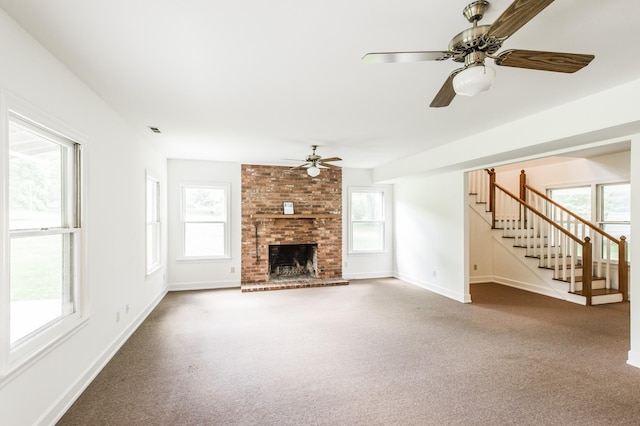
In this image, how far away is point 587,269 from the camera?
4.89 meters

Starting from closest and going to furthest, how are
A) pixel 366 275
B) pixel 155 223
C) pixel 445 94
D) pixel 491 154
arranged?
pixel 445 94 < pixel 491 154 < pixel 155 223 < pixel 366 275

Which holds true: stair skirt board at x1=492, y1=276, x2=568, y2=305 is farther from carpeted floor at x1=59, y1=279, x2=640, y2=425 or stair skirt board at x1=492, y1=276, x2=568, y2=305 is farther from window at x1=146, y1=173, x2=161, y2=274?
window at x1=146, y1=173, x2=161, y2=274

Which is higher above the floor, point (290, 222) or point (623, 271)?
point (290, 222)

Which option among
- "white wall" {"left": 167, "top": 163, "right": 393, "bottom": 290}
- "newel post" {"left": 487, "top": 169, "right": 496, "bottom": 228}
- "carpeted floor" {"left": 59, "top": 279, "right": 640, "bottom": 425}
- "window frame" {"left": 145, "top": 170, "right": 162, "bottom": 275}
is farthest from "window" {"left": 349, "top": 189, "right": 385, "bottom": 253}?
"window frame" {"left": 145, "top": 170, "right": 162, "bottom": 275}

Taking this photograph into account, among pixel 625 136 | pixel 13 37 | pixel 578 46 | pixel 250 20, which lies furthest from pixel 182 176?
pixel 625 136

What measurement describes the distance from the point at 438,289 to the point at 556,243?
7.04 feet

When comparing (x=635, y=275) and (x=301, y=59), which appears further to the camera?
(x=635, y=275)

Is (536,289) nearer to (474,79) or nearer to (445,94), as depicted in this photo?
(445,94)

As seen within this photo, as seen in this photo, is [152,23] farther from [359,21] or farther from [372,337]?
[372,337]

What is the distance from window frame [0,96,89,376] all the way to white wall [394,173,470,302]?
5.00 metres

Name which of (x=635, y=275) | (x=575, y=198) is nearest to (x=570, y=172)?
(x=575, y=198)

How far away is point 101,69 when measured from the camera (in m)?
2.35

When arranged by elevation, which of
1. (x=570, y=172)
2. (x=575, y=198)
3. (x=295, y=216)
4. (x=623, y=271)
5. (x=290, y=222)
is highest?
(x=570, y=172)

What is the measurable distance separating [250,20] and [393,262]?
6.26m
